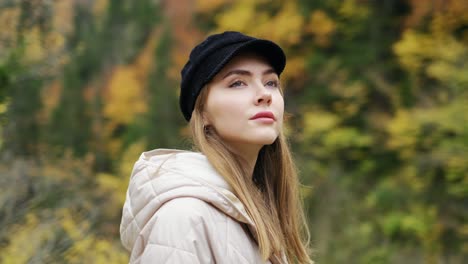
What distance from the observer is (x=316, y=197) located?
10.6 m

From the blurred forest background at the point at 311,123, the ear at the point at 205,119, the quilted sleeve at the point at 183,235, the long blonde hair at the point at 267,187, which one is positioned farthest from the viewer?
the blurred forest background at the point at 311,123

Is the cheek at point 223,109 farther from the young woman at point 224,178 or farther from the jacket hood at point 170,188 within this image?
the jacket hood at point 170,188

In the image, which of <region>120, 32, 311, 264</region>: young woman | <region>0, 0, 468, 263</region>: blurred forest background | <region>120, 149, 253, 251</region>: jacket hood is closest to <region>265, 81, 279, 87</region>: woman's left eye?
<region>120, 32, 311, 264</region>: young woman

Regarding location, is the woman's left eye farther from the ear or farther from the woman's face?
the ear

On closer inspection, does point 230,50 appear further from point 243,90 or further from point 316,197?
point 316,197

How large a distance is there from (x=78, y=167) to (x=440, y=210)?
7.49 m

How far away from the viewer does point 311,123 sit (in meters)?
16.1

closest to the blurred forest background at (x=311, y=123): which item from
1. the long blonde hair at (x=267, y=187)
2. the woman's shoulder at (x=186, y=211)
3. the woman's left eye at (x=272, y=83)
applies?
the long blonde hair at (x=267, y=187)

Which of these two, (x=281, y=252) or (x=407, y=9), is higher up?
(x=407, y=9)

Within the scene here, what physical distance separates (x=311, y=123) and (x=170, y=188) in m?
14.5

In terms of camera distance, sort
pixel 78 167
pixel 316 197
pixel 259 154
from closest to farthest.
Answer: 1. pixel 259 154
2. pixel 316 197
3. pixel 78 167

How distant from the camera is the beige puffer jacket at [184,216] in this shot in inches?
63.7

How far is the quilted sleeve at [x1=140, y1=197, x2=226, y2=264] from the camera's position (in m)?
1.60

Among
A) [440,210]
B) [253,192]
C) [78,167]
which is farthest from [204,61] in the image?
[78,167]
